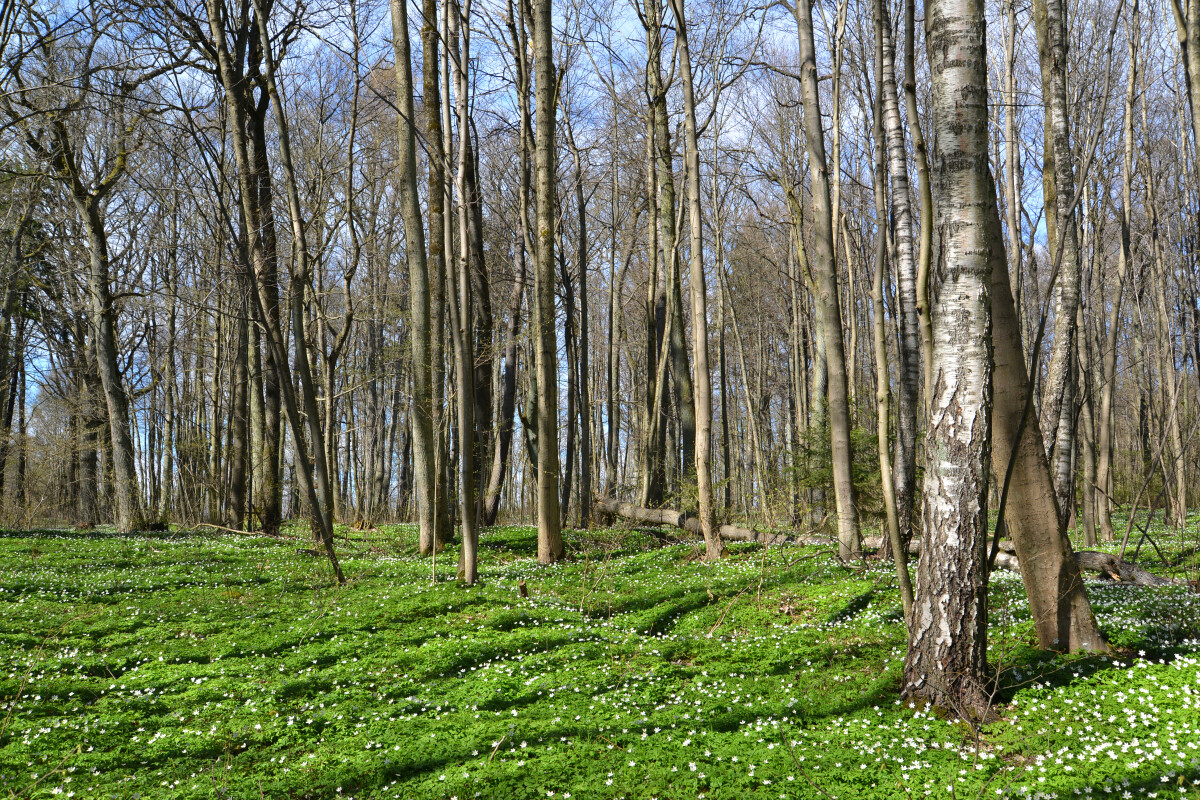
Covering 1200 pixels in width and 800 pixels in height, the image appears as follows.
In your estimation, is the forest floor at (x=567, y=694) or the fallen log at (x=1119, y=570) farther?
the fallen log at (x=1119, y=570)

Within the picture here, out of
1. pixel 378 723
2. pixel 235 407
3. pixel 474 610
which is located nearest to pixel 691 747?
pixel 378 723

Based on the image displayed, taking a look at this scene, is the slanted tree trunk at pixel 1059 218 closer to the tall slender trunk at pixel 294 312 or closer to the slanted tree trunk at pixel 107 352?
the tall slender trunk at pixel 294 312

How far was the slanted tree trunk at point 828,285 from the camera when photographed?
8820mm

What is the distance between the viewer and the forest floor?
3.95 m

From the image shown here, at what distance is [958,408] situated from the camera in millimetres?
4520

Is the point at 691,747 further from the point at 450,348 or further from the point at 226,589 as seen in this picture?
the point at 450,348

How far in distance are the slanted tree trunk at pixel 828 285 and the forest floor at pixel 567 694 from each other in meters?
0.98

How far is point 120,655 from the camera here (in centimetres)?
643

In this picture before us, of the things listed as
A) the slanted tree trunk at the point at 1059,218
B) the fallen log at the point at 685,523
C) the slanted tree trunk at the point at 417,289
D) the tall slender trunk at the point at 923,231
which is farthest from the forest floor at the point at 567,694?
the slanted tree trunk at the point at 417,289

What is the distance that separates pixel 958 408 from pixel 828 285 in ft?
15.4

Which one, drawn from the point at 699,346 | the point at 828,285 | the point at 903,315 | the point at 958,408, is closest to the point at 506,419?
the point at 699,346

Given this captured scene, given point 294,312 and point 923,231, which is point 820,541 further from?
point 294,312

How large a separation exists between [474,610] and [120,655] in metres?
3.44

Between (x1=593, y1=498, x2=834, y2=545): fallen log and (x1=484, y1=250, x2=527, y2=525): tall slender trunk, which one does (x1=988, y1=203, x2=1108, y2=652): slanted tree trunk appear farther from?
(x1=484, y1=250, x2=527, y2=525): tall slender trunk
